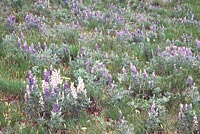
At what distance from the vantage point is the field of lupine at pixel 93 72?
16.8 feet

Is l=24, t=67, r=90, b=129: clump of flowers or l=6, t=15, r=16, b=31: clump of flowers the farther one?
l=6, t=15, r=16, b=31: clump of flowers

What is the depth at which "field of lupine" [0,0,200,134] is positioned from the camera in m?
5.12

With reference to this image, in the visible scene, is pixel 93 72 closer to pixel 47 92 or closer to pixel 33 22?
pixel 47 92

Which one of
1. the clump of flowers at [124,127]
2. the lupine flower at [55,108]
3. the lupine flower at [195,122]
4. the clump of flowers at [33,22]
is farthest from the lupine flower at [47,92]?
the clump of flowers at [33,22]

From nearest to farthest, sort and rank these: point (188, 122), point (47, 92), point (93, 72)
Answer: point (188, 122) < point (47, 92) < point (93, 72)

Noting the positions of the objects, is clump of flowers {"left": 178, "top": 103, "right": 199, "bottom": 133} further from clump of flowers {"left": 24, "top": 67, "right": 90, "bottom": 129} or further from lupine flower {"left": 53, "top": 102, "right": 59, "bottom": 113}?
lupine flower {"left": 53, "top": 102, "right": 59, "bottom": 113}

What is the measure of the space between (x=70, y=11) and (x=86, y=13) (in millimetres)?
761

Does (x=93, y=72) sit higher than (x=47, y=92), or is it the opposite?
(x=47, y=92)

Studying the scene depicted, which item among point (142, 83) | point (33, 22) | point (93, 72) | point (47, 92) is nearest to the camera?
point (47, 92)

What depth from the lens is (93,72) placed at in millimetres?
6477

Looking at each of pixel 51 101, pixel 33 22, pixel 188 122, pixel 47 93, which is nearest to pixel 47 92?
pixel 47 93

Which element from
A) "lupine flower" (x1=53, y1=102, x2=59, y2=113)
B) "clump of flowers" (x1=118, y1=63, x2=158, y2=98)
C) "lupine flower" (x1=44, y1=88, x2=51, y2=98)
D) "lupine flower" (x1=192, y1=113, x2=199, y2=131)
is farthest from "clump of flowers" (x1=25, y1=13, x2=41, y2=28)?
"lupine flower" (x1=192, y1=113, x2=199, y2=131)

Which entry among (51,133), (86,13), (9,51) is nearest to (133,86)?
(51,133)

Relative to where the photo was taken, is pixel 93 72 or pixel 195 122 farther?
pixel 93 72
